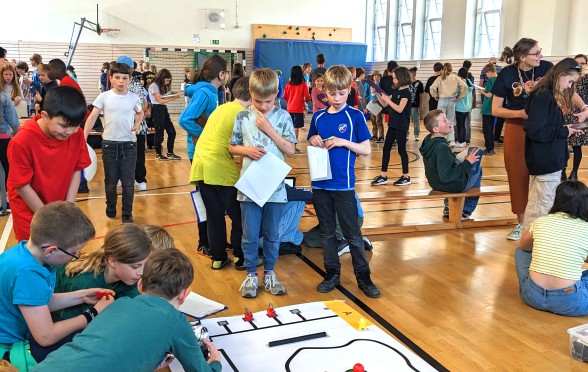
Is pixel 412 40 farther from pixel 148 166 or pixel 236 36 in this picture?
pixel 148 166

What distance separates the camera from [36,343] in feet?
7.00

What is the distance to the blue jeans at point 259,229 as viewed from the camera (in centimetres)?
344

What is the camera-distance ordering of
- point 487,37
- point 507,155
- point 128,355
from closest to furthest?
1. point 128,355
2. point 507,155
3. point 487,37

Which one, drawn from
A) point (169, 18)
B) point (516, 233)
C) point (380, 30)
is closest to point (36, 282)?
point (516, 233)

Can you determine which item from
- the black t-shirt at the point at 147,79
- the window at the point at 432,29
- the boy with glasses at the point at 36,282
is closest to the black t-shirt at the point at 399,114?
the black t-shirt at the point at 147,79

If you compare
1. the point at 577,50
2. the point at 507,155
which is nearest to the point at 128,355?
the point at 507,155

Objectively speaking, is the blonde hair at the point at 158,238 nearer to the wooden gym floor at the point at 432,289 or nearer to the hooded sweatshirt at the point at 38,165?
the hooded sweatshirt at the point at 38,165

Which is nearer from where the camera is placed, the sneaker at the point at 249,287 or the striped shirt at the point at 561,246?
the striped shirt at the point at 561,246

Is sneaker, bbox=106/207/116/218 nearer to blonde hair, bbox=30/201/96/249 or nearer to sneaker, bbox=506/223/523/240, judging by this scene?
blonde hair, bbox=30/201/96/249

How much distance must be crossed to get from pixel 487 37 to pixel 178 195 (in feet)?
38.4

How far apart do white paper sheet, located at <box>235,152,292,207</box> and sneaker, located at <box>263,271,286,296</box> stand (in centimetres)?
52

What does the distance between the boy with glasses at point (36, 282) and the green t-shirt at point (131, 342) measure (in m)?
0.36

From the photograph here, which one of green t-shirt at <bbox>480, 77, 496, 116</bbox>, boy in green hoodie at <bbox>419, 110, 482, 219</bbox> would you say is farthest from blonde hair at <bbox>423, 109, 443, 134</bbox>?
green t-shirt at <bbox>480, 77, 496, 116</bbox>

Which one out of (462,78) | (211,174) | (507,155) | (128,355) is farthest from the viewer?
(462,78)
